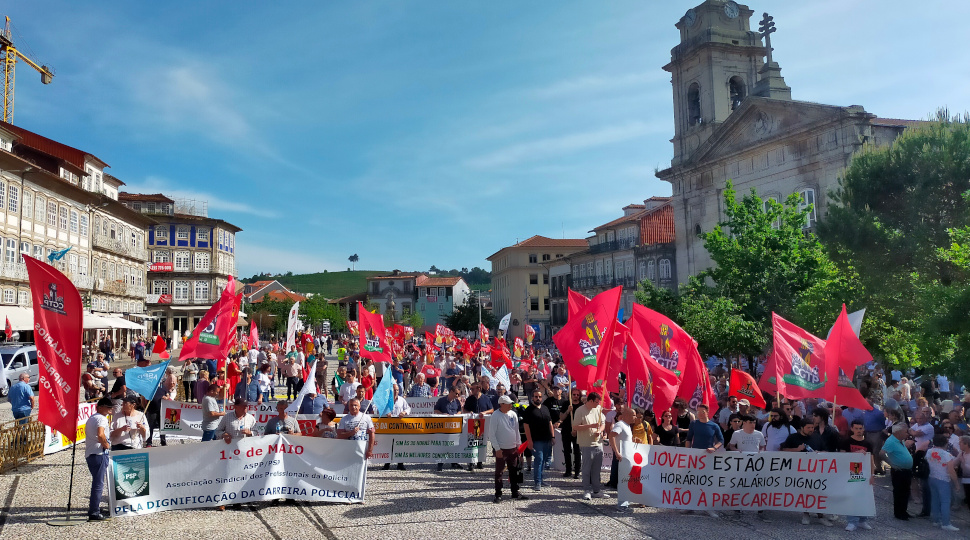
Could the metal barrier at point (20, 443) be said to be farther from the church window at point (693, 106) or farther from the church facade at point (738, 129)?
the church window at point (693, 106)

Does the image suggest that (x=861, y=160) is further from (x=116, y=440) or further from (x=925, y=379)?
(x=116, y=440)

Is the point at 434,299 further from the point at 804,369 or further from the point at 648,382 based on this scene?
the point at 648,382

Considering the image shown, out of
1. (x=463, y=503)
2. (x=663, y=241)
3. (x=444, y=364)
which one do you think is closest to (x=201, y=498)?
(x=463, y=503)

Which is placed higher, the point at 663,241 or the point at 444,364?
the point at 663,241

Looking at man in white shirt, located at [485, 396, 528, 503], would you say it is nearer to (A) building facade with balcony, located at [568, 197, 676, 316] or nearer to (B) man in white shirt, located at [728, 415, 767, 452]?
(B) man in white shirt, located at [728, 415, 767, 452]

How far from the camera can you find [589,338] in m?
11.9

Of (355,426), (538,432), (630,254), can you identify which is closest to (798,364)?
(538,432)

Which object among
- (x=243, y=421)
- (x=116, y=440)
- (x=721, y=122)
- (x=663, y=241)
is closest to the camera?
(x=116, y=440)

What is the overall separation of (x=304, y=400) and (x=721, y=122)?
37.0m

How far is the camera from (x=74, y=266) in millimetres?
44438

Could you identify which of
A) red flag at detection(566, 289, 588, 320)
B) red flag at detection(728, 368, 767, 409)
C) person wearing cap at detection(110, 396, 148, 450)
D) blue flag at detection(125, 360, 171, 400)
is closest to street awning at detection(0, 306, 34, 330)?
blue flag at detection(125, 360, 171, 400)

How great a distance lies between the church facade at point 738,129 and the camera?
1458 inches

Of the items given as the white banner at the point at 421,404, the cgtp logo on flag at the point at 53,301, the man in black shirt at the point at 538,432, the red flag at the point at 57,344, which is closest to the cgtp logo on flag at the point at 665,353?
the man in black shirt at the point at 538,432

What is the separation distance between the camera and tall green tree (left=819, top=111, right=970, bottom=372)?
62.3 ft
